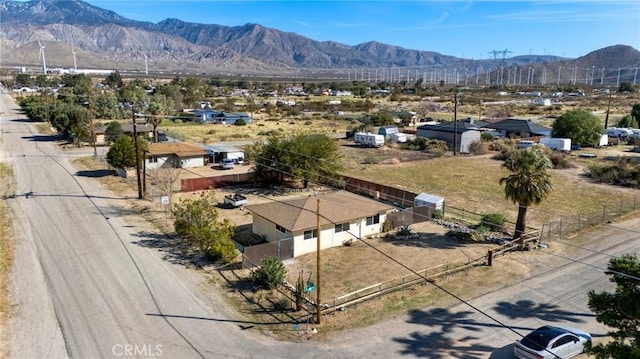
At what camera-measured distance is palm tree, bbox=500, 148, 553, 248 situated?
28331 millimetres

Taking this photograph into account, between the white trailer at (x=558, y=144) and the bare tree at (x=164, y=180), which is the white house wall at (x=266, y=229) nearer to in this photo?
the bare tree at (x=164, y=180)

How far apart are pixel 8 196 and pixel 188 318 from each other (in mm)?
28328

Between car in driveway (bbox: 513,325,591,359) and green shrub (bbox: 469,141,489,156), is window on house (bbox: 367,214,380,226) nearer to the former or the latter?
car in driveway (bbox: 513,325,591,359)

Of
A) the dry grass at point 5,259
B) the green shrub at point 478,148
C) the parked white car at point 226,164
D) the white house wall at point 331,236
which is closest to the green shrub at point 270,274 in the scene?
the white house wall at point 331,236

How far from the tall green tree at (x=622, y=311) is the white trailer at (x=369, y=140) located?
5555cm

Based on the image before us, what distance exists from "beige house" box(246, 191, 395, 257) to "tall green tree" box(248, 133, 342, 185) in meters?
11.2

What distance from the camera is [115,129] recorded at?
6725 cm

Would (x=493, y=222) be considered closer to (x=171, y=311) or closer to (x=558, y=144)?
(x=171, y=311)

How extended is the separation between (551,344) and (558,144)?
5344 centimetres

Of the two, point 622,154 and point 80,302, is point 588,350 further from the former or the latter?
point 622,154

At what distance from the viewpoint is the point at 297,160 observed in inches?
1715

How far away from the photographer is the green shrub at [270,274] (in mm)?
23141

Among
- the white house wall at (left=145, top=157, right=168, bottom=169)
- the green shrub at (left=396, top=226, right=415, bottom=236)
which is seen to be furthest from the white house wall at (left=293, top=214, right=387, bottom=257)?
the white house wall at (left=145, top=157, right=168, bottom=169)

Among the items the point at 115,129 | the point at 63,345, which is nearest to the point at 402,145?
the point at 115,129
